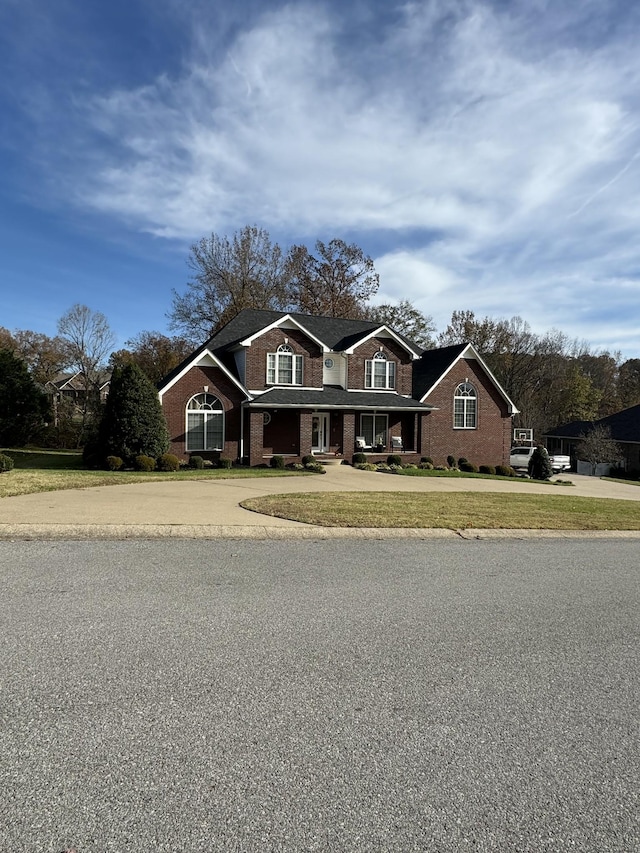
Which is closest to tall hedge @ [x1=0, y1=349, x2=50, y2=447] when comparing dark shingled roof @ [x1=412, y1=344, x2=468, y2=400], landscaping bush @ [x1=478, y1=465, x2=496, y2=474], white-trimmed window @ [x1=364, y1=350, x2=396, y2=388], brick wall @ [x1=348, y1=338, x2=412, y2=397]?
brick wall @ [x1=348, y1=338, x2=412, y2=397]

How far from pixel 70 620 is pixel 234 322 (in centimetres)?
2657

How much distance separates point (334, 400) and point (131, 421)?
9.70 meters

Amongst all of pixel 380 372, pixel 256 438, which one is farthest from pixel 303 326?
pixel 256 438

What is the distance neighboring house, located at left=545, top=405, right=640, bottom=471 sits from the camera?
1748 inches

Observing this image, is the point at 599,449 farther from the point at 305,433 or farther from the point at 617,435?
the point at 305,433

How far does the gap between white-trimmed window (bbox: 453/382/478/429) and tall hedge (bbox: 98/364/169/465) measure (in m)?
16.4

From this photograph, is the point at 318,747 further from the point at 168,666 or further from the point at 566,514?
the point at 566,514

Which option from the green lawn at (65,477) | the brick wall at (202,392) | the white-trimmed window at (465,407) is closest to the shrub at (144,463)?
the green lawn at (65,477)

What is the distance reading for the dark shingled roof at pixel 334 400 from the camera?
2578 cm

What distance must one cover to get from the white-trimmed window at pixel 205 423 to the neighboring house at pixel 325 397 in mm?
44

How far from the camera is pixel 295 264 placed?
47.2m

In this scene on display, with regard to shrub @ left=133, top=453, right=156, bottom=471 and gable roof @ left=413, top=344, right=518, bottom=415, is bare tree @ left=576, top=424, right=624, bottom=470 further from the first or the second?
shrub @ left=133, top=453, right=156, bottom=471

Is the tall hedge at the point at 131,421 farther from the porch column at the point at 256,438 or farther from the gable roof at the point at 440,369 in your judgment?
the gable roof at the point at 440,369

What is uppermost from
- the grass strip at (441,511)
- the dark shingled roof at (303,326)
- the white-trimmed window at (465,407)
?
the dark shingled roof at (303,326)
